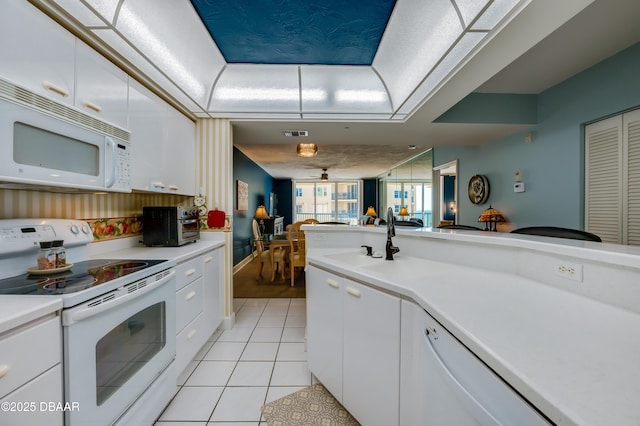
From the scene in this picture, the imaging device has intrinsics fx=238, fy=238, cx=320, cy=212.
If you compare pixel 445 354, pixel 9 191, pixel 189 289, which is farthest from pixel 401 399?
pixel 9 191

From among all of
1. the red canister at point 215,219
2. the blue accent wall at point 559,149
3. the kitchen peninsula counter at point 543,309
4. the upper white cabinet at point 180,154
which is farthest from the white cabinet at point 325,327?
the blue accent wall at point 559,149

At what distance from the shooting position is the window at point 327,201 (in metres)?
9.62

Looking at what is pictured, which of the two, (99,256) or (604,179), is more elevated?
(604,179)

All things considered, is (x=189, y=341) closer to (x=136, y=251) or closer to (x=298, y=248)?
(x=136, y=251)

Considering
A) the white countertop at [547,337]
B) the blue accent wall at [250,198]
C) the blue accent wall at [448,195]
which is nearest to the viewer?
the white countertop at [547,337]

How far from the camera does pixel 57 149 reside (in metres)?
1.20

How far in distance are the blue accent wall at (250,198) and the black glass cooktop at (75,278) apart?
124 inches

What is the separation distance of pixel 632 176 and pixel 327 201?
800 centimetres

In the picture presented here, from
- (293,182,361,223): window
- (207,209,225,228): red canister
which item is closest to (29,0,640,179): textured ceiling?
(207,209,225,228): red canister

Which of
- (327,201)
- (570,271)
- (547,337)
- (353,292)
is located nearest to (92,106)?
(353,292)

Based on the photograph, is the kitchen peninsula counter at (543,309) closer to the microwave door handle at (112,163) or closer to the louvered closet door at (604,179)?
the microwave door handle at (112,163)

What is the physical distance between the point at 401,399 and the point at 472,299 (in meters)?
0.55

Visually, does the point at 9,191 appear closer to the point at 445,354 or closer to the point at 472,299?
the point at 445,354

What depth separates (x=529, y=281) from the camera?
1.07 meters
